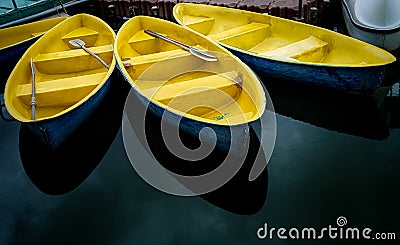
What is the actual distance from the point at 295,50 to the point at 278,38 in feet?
3.30

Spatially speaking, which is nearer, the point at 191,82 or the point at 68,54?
the point at 191,82

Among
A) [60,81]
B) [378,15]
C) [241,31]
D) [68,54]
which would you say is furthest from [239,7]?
[60,81]

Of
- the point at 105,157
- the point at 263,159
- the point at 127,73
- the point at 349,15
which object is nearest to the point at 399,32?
the point at 349,15

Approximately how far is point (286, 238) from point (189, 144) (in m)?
2.03

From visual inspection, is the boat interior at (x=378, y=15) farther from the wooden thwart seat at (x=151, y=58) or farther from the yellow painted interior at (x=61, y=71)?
the yellow painted interior at (x=61, y=71)

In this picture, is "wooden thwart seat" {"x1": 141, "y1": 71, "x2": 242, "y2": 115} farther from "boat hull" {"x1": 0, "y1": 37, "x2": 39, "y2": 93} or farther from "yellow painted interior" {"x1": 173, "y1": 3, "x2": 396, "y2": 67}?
"boat hull" {"x1": 0, "y1": 37, "x2": 39, "y2": 93}

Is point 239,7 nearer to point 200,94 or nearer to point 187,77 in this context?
point 187,77

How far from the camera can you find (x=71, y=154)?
5.93 metres

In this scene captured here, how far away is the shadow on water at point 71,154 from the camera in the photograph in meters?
5.59

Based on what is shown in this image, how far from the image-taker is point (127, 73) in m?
6.19

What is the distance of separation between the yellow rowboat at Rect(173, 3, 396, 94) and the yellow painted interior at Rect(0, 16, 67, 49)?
3.12 metres

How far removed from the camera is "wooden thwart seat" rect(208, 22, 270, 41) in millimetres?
7462

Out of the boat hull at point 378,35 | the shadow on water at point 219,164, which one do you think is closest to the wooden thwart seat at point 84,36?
the shadow on water at point 219,164

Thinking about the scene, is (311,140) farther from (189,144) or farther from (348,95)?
(189,144)
